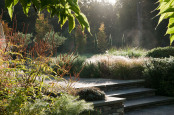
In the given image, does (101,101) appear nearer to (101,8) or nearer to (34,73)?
(34,73)

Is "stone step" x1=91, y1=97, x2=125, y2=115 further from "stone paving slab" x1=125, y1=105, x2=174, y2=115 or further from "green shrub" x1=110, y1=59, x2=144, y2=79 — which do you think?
"green shrub" x1=110, y1=59, x2=144, y2=79

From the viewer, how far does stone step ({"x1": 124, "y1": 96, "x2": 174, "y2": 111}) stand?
6060 millimetres

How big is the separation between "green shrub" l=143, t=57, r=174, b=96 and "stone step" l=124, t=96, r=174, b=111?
49 centimetres

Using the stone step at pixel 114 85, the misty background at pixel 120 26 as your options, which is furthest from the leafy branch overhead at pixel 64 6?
the misty background at pixel 120 26

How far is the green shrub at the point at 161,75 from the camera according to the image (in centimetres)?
709

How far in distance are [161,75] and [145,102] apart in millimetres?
1403

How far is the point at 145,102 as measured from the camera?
633 centimetres

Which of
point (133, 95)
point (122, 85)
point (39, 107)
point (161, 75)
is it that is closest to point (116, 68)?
point (122, 85)

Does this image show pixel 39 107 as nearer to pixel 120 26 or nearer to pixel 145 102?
pixel 145 102

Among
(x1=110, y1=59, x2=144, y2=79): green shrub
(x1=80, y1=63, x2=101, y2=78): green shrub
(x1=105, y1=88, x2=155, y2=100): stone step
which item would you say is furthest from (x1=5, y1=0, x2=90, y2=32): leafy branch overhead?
(x1=80, y1=63, x2=101, y2=78): green shrub

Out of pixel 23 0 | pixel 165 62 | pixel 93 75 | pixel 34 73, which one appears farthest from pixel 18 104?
pixel 93 75

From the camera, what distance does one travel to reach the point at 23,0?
1.51 m

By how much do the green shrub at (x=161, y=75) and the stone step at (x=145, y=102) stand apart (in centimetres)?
49

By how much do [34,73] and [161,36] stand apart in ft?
86.6
